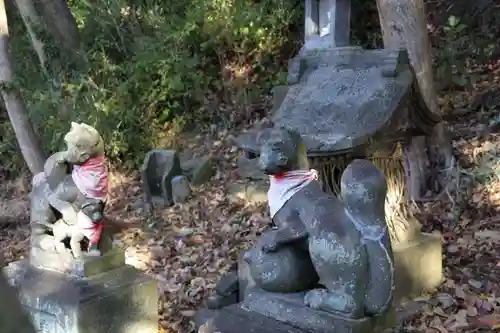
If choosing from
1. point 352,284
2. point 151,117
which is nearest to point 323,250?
point 352,284

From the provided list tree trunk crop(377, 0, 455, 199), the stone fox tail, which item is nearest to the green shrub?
tree trunk crop(377, 0, 455, 199)

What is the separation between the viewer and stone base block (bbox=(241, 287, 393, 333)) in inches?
109

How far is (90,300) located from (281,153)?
2009mm

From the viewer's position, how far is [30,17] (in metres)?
10.9

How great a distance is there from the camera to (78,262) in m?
4.46

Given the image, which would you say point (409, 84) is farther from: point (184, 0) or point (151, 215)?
point (184, 0)

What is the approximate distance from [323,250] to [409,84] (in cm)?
197

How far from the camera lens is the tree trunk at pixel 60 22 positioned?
36.9 feet

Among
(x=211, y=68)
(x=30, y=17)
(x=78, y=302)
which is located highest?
(x=30, y=17)

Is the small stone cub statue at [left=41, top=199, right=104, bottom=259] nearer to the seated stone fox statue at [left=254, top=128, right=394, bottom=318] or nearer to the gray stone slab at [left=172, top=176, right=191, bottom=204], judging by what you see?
the seated stone fox statue at [left=254, top=128, right=394, bottom=318]

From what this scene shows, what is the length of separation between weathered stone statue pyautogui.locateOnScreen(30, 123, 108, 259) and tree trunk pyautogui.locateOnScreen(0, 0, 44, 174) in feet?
13.4

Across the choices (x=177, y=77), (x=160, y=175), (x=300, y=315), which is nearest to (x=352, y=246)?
(x=300, y=315)

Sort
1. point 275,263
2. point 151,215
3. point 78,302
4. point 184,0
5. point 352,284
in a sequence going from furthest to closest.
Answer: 1. point 184,0
2. point 151,215
3. point 78,302
4. point 275,263
5. point 352,284

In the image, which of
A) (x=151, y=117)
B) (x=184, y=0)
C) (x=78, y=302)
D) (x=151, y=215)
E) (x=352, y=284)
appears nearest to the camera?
(x=352, y=284)
